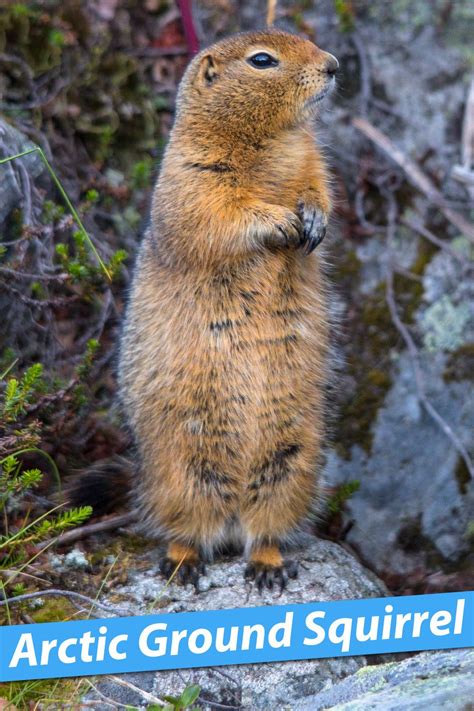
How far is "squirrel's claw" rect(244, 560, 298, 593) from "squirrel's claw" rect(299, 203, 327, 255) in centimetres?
147

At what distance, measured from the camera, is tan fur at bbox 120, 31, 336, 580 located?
4.30 m

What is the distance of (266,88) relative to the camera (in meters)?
4.44

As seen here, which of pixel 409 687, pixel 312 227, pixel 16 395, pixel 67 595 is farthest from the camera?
pixel 312 227

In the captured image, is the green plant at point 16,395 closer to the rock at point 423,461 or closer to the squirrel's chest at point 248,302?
the squirrel's chest at point 248,302

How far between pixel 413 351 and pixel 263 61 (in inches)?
91.2

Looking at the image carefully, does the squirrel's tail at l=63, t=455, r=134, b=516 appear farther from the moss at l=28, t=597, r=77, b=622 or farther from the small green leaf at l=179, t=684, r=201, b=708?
the small green leaf at l=179, t=684, r=201, b=708

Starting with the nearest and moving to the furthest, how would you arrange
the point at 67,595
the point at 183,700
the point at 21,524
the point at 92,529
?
the point at 183,700 → the point at 67,595 → the point at 21,524 → the point at 92,529

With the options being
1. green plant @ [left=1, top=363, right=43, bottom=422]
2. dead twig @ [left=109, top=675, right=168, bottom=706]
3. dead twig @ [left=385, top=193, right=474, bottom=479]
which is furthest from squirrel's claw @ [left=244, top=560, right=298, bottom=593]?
dead twig @ [left=385, top=193, right=474, bottom=479]

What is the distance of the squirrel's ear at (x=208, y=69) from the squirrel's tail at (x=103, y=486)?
1966 mm

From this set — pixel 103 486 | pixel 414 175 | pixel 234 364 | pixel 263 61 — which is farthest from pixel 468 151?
pixel 103 486

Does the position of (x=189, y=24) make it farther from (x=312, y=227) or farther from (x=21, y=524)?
(x=21, y=524)

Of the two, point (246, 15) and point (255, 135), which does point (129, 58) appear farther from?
point (255, 135)

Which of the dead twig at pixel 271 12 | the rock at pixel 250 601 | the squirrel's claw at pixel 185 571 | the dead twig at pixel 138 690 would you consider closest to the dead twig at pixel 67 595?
the rock at pixel 250 601

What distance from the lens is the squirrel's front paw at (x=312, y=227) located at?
4395 mm
